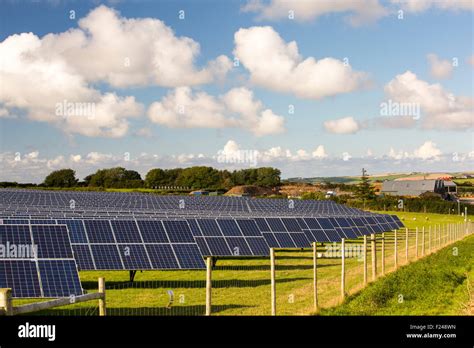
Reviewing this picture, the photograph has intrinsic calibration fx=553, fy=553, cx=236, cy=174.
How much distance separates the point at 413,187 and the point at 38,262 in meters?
126

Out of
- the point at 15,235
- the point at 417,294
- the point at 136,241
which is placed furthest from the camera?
the point at 136,241

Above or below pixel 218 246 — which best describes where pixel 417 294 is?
below

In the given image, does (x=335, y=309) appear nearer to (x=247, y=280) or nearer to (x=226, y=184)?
(x=247, y=280)

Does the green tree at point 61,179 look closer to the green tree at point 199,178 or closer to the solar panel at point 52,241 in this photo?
the green tree at point 199,178

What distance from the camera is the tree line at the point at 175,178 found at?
12438cm

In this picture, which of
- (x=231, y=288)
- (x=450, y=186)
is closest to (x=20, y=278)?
(x=231, y=288)

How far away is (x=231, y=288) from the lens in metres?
21.2

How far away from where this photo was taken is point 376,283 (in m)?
19.0

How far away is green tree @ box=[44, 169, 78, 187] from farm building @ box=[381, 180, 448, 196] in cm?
7250

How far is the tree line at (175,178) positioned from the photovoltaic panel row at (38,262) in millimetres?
108398

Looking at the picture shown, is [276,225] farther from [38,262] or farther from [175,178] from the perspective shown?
[175,178]

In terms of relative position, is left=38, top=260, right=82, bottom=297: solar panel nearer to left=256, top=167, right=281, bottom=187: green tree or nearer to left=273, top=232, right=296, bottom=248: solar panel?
left=273, top=232, right=296, bottom=248: solar panel
